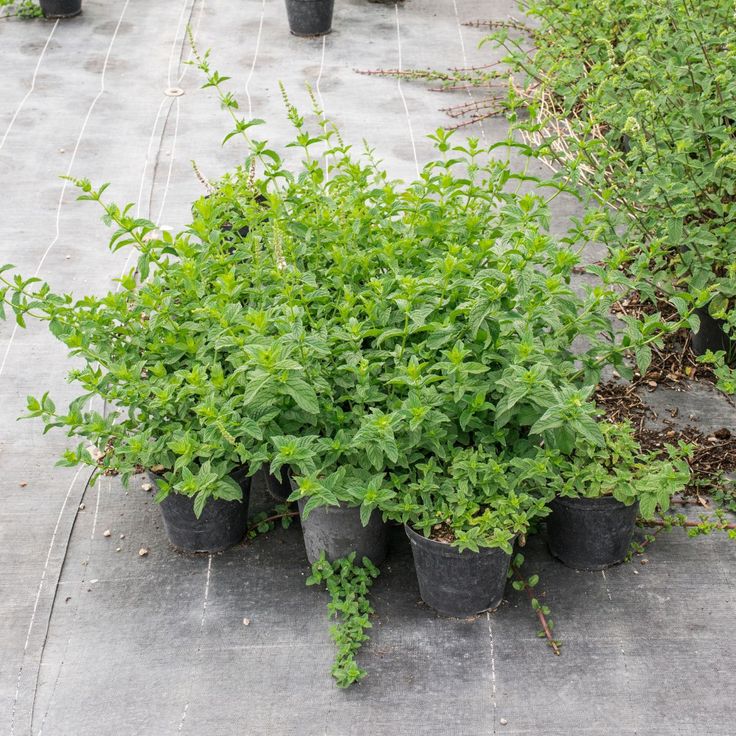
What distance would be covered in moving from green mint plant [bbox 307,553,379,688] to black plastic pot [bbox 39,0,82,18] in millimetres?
6200

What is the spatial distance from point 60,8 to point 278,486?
583cm

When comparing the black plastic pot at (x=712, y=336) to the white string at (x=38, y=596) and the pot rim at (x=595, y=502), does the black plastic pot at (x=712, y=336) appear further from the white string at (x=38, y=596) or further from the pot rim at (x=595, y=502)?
the white string at (x=38, y=596)

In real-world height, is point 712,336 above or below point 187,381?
below

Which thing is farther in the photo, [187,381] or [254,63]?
[254,63]

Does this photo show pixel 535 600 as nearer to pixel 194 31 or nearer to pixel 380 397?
pixel 380 397

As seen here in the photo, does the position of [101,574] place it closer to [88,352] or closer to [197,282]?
[88,352]

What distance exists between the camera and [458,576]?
9.14 feet

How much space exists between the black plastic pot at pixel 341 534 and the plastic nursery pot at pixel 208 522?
0.24 metres

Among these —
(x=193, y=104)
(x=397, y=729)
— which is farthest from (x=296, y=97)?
(x=397, y=729)

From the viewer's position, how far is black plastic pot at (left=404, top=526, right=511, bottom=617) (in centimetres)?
273

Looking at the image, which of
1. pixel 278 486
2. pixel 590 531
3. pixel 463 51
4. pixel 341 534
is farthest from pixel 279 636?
pixel 463 51

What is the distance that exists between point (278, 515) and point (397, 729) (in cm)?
92

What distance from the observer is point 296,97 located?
641 cm

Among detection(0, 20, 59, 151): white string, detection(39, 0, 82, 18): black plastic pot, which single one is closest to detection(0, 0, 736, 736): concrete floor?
detection(0, 20, 59, 151): white string
